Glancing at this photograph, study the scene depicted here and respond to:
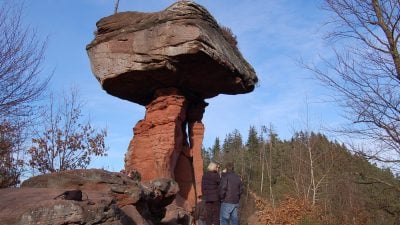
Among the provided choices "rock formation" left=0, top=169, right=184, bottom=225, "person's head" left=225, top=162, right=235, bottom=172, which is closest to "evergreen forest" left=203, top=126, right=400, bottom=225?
"person's head" left=225, top=162, right=235, bottom=172

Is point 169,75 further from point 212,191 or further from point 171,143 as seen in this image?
point 212,191

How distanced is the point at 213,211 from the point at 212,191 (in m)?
0.60

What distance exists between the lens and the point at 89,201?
517cm

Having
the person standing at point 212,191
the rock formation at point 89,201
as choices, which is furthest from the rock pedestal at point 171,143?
the rock formation at point 89,201

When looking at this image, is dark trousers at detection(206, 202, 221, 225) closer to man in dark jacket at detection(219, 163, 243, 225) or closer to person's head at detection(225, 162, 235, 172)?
man in dark jacket at detection(219, 163, 243, 225)

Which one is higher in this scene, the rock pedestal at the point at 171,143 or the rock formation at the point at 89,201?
the rock pedestal at the point at 171,143

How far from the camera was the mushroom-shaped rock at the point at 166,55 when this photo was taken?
11.7 m

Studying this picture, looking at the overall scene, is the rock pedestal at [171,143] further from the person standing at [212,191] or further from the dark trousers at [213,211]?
the person standing at [212,191]

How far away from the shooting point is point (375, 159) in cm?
937

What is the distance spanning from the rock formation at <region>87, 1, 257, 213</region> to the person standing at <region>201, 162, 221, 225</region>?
261 cm

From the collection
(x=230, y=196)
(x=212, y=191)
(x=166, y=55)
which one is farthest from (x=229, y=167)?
(x=166, y=55)

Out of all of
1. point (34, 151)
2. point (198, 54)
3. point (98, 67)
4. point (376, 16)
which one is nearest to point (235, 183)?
point (198, 54)

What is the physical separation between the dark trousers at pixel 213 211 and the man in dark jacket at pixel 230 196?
39.3 inches

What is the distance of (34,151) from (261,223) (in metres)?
13.9
